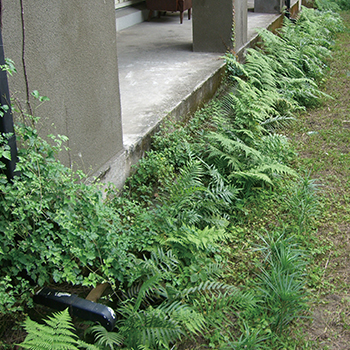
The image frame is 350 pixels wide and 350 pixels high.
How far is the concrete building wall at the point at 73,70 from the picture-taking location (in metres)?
2.23

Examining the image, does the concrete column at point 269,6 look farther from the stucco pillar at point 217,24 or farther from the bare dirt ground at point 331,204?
the stucco pillar at point 217,24

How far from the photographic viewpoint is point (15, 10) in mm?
2123

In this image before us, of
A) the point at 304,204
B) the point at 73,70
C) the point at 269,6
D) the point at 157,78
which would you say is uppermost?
the point at 269,6

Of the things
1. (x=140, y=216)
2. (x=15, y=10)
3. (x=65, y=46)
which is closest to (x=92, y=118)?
(x=65, y=46)

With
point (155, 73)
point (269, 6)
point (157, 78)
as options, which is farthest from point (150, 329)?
point (269, 6)

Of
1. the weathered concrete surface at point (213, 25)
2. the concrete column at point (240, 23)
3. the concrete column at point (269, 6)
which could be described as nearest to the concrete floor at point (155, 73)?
the weathered concrete surface at point (213, 25)

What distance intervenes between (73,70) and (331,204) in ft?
8.23

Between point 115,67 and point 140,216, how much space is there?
1.14m

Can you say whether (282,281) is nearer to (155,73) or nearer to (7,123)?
(7,123)

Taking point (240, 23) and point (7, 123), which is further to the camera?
point (240, 23)

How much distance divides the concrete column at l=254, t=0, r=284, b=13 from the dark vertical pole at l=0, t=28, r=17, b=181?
917 cm

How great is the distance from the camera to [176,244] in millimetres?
2943

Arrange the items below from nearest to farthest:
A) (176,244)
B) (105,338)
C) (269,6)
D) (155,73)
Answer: (105,338), (176,244), (155,73), (269,6)

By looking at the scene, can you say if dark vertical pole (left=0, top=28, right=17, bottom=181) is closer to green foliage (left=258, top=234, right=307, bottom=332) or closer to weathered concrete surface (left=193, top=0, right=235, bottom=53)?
green foliage (left=258, top=234, right=307, bottom=332)
